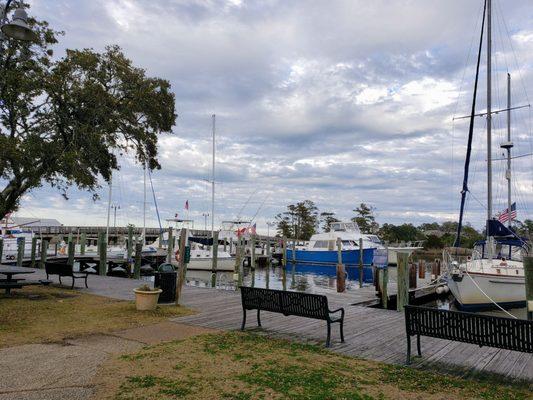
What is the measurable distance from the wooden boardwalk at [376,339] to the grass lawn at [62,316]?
1.05m

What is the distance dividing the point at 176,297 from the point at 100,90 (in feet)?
21.2

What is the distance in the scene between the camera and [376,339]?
25.2 feet

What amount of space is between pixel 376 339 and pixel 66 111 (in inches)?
398

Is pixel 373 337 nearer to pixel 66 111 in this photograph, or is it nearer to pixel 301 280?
pixel 66 111

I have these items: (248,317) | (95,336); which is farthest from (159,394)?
(248,317)

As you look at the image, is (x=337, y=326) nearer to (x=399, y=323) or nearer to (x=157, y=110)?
(x=399, y=323)

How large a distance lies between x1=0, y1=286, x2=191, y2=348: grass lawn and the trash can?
696mm

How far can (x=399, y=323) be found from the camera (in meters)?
9.18

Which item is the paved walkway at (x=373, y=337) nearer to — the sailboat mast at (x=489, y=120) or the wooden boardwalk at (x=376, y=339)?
the wooden boardwalk at (x=376, y=339)

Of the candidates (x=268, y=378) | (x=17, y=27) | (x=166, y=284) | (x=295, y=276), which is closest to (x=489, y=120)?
(x=166, y=284)

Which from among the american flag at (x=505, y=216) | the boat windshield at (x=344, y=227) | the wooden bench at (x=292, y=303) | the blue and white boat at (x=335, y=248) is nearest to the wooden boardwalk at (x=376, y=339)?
the wooden bench at (x=292, y=303)

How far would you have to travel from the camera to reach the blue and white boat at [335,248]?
1593 inches

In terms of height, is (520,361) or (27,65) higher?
(27,65)

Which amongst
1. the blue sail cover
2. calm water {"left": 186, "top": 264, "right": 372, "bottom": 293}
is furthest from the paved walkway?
calm water {"left": 186, "top": 264, "right": 372, "bottom": 293}
